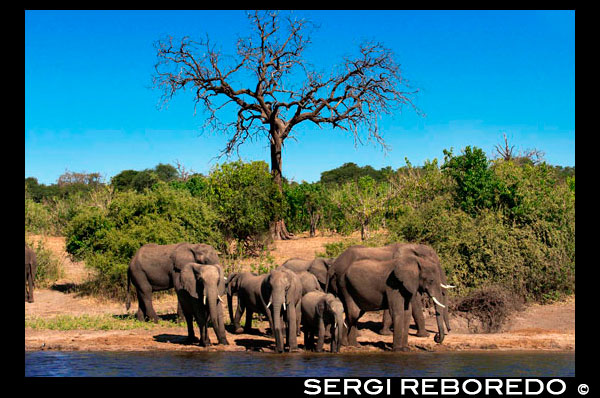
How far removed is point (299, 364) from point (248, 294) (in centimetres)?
367

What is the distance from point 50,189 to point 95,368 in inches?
2530

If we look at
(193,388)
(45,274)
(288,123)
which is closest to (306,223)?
(288,123)

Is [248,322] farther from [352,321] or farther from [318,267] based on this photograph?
[352,321]

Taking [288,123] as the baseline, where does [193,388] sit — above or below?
below

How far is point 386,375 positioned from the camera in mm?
13648

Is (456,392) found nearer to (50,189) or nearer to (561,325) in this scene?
(561,325)

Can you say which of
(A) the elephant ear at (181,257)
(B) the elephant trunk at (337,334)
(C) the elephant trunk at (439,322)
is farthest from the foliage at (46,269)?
(C) the elephant trunk at (439,322)

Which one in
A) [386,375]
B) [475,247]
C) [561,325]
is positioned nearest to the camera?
[386,375]

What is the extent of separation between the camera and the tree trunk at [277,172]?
123 ft

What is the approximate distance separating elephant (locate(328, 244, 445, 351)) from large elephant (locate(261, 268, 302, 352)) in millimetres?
1203

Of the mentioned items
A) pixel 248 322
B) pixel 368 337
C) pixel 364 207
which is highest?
pixel 364 207

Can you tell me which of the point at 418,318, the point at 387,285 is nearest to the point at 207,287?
the point at 387,285

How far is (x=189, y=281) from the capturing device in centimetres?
1681

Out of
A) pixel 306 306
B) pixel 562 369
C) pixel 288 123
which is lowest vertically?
pixel 562 369
